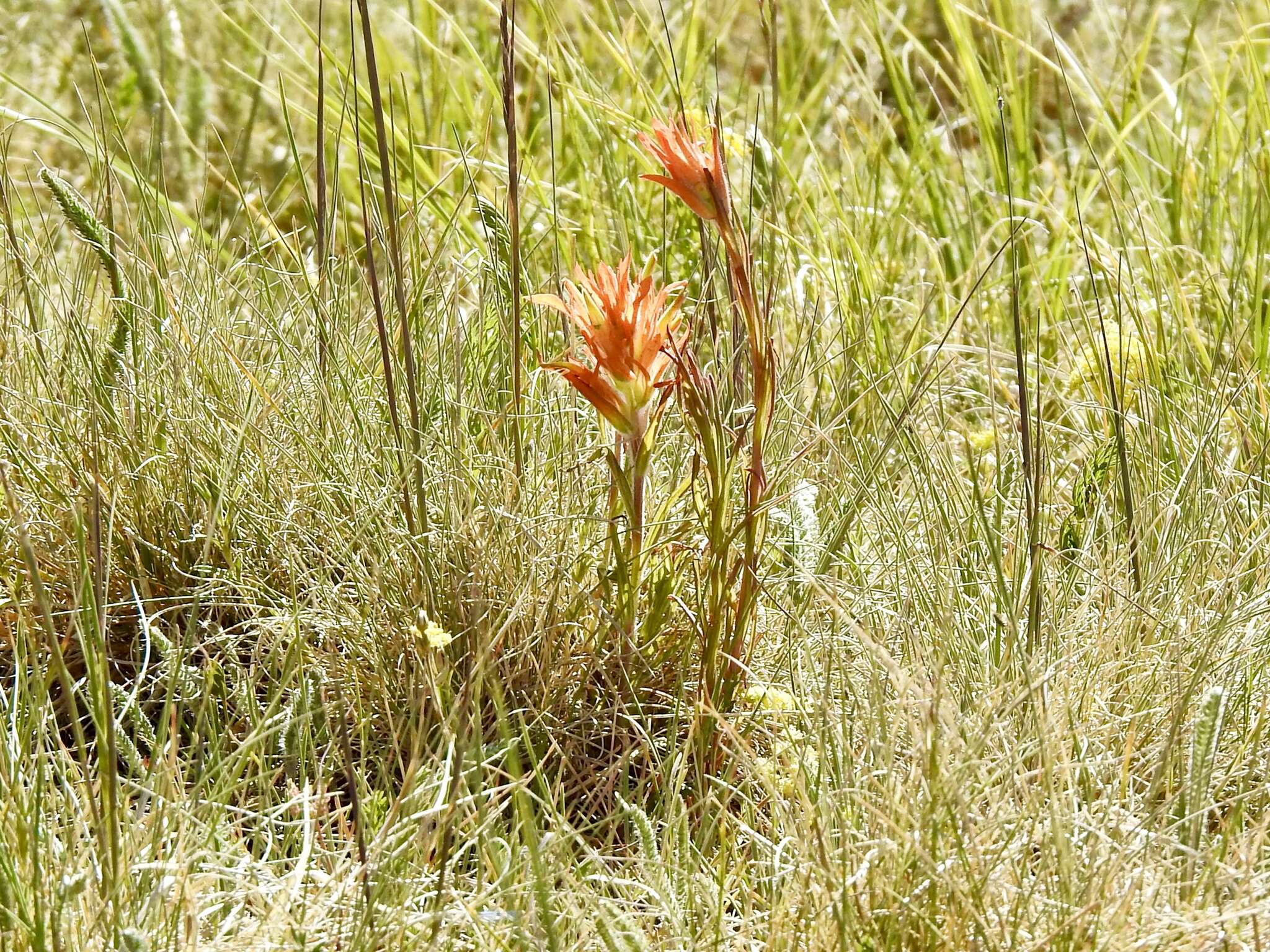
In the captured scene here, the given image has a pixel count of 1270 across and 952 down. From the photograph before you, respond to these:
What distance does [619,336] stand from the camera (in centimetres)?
108

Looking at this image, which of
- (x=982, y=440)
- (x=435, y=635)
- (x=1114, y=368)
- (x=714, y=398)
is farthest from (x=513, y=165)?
(x=1114, y=368)

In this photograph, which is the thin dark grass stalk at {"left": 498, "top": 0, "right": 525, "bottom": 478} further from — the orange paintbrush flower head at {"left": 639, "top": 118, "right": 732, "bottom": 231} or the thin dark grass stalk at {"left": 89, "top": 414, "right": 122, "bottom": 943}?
the thin dark grass stalk at {"left": 89, "top": 414, "right": 122, "bottom": 943}

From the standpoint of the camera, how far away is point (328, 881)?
1011mm

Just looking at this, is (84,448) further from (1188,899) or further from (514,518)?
(1188,899)

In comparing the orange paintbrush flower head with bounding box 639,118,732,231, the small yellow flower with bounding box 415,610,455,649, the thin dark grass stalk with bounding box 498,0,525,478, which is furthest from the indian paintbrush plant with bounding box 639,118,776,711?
the small yellow flower with bounding box 415,610,455,649

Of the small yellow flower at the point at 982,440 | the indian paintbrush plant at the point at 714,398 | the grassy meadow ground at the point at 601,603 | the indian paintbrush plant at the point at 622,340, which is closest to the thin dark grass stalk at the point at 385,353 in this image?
the grassy meadow ground at the point at 601,603

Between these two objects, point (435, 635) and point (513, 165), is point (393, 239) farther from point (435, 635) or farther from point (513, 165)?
point (435, 635)

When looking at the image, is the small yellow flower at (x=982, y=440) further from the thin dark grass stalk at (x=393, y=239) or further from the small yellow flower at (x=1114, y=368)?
the thin dark grass stalk at (x=393, y=239)

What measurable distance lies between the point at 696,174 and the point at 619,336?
0.46ft

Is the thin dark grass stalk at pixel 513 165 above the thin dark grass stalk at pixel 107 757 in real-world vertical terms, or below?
above

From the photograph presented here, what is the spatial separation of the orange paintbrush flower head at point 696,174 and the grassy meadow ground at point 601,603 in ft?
0.28

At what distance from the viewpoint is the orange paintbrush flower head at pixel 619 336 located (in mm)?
1083

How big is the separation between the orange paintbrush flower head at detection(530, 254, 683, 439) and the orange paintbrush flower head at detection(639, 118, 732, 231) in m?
0.06

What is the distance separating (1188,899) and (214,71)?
110 inches
